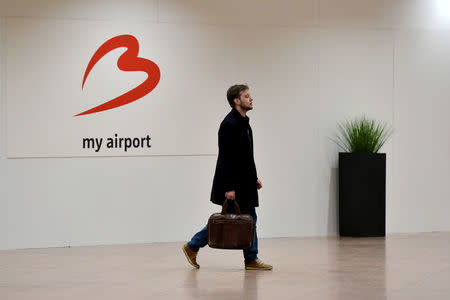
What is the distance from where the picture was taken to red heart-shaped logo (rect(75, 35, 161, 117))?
7889mm

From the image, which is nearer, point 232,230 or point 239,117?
point 232,230

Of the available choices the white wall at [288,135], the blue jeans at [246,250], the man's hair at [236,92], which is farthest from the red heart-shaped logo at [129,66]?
the blue jeans at [246,250]

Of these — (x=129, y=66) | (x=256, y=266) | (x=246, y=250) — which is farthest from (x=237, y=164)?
(x=129, y=66)

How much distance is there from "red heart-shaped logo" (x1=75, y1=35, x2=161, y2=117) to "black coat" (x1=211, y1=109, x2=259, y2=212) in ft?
7.14

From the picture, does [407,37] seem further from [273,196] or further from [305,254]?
[305,254]

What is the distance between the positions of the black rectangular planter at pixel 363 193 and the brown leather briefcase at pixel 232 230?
2778mm

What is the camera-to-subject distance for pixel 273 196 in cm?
848

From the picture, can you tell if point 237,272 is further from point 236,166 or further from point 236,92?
point 236,92

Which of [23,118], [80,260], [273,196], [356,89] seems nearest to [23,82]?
[23,118]

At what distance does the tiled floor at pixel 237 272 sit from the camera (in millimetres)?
5203

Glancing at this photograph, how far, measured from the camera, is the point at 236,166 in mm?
6020

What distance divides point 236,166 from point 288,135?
2584mm

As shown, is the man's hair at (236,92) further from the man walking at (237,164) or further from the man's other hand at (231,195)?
the man's other hand at (231,195)

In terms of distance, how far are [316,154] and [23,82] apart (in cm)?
323
